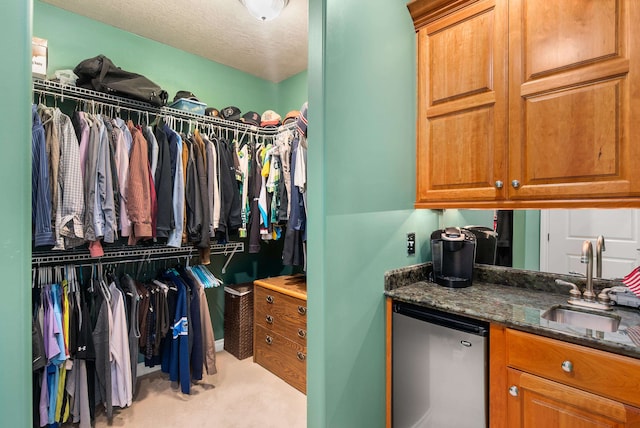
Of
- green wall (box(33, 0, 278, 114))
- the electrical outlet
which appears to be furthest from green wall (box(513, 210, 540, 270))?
green wall (box(33, 0, 278, 114))

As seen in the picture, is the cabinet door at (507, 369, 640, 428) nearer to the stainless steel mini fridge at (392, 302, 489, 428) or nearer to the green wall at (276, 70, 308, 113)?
the stainless steel mini fridge at (392, 302, 489, 428)

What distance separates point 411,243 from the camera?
181cm

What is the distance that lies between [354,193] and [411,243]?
→ 0.57m

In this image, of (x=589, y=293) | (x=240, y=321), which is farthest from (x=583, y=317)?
(x=240, y=321)

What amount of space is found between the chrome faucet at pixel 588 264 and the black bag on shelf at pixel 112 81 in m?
2.73

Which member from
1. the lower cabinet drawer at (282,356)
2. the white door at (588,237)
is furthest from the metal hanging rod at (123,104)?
the white door at (588,237)

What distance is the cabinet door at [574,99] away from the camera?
1207 millimetres

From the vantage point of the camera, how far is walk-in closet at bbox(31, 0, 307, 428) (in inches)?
69.3

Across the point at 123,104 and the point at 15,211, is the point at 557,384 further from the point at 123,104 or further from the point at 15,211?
the point at 123,104

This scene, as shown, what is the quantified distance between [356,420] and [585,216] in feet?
5.02

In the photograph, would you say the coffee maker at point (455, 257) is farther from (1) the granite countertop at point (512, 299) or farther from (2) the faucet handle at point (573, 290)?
(2) the faucet handle at point (573, 290)

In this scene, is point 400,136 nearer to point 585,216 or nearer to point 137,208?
point 585,216

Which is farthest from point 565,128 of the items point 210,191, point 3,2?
point 210,191

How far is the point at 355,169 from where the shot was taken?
1487mm
